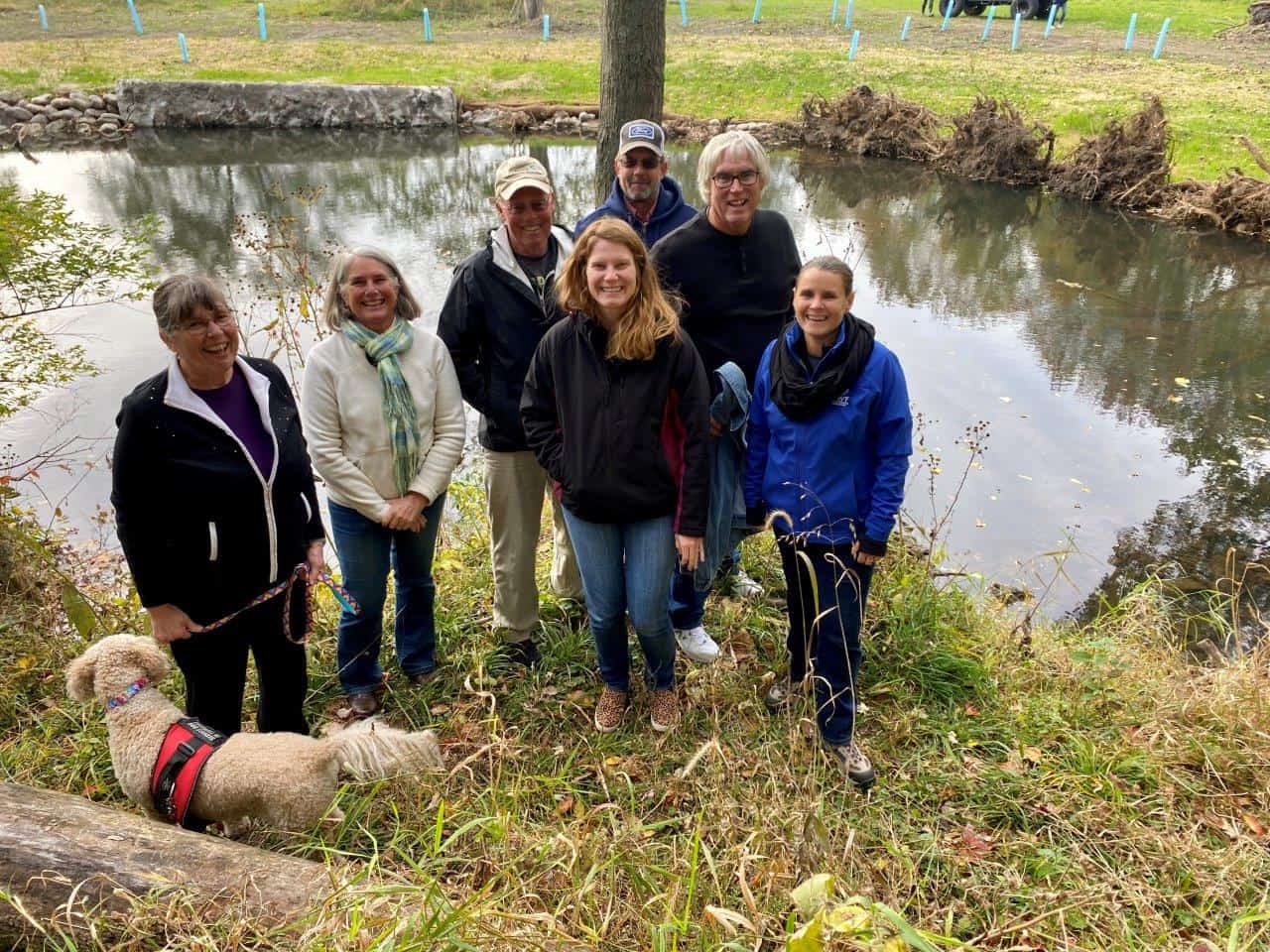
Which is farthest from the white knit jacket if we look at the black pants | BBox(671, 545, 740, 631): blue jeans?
BBox(671, 545, 740, 631): blue jeans

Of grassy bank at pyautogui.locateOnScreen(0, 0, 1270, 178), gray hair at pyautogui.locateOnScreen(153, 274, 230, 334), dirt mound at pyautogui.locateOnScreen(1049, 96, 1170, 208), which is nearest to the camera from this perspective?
gray hair at pyautogui.locateOnScreen(153, 274, 230, 334)

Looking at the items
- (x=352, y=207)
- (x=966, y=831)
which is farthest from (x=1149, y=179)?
(x=966, y=831)

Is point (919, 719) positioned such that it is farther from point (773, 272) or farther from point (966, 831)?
point (773, 272)

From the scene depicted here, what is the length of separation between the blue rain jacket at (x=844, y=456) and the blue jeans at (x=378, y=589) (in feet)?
4.14

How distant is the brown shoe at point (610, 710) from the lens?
2.91m

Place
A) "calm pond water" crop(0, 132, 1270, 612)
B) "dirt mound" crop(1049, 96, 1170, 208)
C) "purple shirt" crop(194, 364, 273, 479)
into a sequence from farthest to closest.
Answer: "dirt mound" crop(1049, 96, 1170, 208), "calm pond water" crop(0, 132, 1270, 612), "purple shirt" crop(194, 364, 273, 479)

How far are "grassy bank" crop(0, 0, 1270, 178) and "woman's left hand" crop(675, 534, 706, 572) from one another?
14.2 m

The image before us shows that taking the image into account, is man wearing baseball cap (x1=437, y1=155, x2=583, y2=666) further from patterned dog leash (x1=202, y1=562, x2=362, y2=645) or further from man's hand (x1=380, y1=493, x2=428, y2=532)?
patterned dog leash (x1=202, y1=562, x2=362, y2=645)

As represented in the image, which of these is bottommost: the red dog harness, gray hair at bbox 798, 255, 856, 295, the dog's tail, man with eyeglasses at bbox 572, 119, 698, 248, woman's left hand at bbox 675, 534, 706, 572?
the dog's tail

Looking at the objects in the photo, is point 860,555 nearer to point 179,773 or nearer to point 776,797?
point 776,797

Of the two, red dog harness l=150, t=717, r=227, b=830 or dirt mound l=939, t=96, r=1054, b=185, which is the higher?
dirt mound l=939, t=96, r=1054, b=185

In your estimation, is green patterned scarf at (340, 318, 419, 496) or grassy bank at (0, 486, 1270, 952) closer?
grassy bank at (0, 486, 1270, 952)

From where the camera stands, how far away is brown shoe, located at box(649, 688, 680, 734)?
288 centimetres

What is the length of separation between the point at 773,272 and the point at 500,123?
18.3 metres
